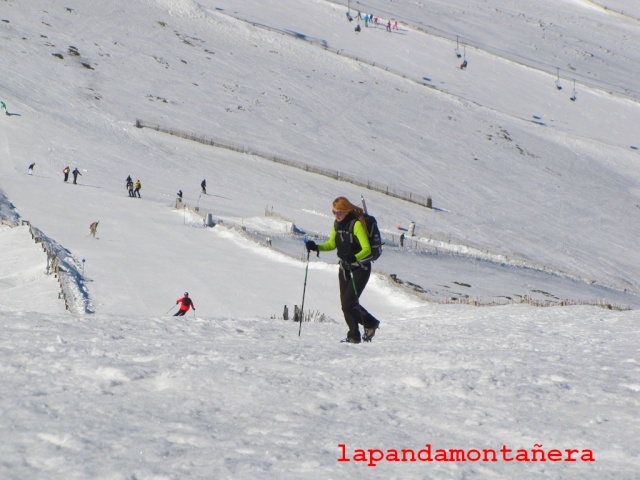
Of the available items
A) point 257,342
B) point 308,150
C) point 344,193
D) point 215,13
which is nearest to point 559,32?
point 215,13

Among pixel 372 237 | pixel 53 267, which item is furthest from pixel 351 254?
pixel 53 267

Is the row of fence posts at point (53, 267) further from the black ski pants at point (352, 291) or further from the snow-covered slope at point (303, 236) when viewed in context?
the black ski pants at point (352, 291)

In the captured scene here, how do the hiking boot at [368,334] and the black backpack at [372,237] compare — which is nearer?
the black backpack at [372,237]

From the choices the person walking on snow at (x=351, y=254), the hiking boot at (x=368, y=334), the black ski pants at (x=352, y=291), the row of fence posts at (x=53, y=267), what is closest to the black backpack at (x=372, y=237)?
the person walking on snow at (x=351, y=254)

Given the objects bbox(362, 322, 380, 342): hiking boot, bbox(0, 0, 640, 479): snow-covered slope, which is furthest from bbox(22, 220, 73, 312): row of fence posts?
bbox(362, 322, 380, 342): hiking boot

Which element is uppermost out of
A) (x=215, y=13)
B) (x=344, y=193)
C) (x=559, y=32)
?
(x=559, y=32)

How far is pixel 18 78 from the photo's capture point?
5819 cm

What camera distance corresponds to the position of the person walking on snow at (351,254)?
8.11m

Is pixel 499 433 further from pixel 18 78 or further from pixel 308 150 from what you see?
pixel 18 78

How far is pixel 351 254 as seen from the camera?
8.20 meters

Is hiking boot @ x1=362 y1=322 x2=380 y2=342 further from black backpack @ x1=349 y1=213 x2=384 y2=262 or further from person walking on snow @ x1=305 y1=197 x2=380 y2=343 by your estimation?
black backpack @ x1=349 y1=213 x2=384 y2=262

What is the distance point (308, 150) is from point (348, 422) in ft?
174

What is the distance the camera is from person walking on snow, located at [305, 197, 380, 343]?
8109 mm

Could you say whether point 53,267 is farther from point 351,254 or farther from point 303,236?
point 303,236
